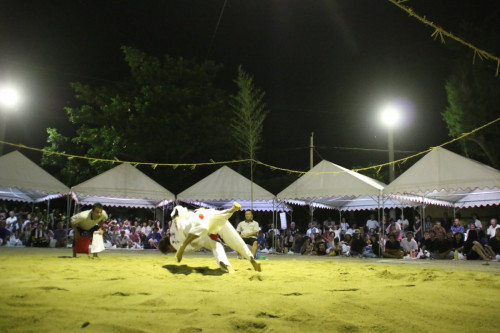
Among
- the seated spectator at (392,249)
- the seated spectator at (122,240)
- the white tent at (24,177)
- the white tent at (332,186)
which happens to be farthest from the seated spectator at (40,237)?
the seated spectator at (392,249)

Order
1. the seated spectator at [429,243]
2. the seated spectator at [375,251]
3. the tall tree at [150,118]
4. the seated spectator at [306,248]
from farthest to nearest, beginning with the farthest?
the tall tree at [150,118], the seated spectator at [306,248], the seated spectator at [375,251], the seated spectator at [429,243]

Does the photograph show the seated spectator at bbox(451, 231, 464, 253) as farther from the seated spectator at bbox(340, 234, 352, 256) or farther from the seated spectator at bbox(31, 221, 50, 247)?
the seated spectator at bbox(31, 221, 50, 247)

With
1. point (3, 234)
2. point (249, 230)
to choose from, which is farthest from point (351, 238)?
point (3, 234)

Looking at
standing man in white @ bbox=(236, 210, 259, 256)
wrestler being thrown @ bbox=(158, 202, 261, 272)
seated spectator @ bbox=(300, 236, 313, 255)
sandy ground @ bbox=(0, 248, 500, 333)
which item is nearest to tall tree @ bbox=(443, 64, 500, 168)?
seated spectator @ bbox=(300, 236, 313, 255)

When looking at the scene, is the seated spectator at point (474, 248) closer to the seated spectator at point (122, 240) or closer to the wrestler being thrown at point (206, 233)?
the wrestler being thrown at point (206, 233)

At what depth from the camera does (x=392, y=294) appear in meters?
4.48

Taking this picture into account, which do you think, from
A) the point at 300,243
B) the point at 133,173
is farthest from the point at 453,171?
the point at 133,173

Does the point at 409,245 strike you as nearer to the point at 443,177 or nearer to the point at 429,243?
the point at 429,243

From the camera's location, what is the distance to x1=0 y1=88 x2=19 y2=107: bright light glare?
1501 centimetres

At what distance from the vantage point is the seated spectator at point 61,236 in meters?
15.9

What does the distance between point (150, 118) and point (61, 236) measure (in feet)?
23.1

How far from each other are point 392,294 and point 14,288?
4.04 meters

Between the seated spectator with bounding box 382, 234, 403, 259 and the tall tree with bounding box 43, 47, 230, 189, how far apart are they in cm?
1122

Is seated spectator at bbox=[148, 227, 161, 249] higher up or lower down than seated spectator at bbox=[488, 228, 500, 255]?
lower down
